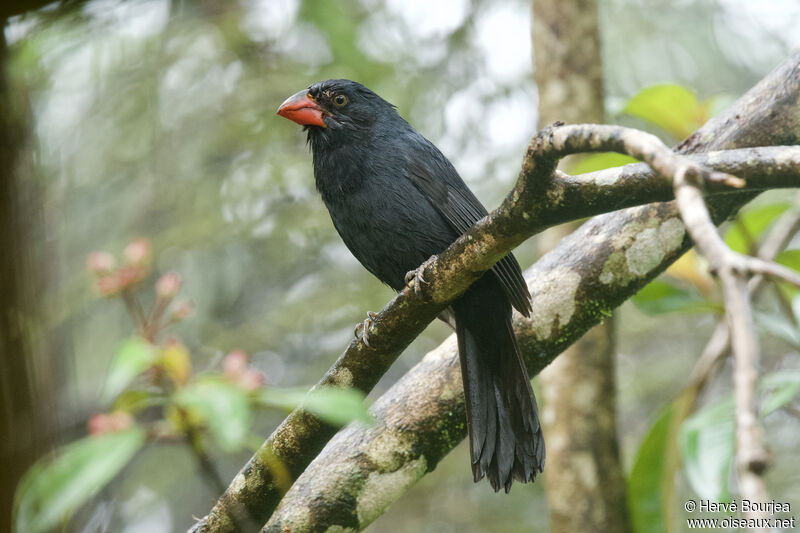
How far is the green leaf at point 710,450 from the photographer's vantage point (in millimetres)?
2695

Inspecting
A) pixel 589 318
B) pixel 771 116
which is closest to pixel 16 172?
pixel 589 318

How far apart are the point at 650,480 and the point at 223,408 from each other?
8.47 feet

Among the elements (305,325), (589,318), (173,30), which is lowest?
(589,318)

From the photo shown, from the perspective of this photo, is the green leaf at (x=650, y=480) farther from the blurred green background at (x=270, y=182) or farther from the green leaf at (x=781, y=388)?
the blurred green background at (x=270, y=182)

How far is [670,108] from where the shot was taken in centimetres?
346

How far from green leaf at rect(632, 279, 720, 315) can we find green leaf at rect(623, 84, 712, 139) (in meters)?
0.80

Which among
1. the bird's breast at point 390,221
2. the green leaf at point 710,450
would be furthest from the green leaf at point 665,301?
the bird's breast at point 390,221

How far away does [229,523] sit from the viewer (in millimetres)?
2541

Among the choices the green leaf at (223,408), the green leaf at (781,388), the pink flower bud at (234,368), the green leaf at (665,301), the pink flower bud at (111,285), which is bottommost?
the green leaf at (223,408)

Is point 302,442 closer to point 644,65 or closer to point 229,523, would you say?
point 229,523

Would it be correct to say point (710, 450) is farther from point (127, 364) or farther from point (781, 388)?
point (127, 364)

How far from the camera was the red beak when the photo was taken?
3311mm

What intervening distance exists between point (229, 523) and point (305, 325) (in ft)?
8.50

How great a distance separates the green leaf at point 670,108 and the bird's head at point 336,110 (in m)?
1.11
